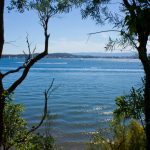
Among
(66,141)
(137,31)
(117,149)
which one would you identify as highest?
(137,31)

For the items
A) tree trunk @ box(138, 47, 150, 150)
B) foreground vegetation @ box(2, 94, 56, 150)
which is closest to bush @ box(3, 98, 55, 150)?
foreground vegetation @ box(2, 94, 56, 150)

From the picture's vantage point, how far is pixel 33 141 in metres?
9.25

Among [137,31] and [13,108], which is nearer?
[137,31]

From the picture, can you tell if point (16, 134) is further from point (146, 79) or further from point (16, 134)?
point (146, 79)

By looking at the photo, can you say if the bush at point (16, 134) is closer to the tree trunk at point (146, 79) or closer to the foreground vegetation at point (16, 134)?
the foreground vegetation at point (16, 134)

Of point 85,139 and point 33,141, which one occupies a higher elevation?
point 33,141

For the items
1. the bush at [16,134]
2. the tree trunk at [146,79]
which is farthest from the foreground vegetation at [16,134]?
the tree trunk at [146,79]

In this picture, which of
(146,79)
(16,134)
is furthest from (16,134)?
(146,79)

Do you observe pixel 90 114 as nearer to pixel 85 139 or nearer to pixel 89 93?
pixel 85 139

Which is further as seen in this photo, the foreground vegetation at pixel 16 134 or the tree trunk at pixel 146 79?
the foreground vegetation at pixel 16 134

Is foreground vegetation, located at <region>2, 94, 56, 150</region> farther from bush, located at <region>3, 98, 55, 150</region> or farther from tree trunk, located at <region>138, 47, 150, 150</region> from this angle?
tree trunk, located at <region>138, 47, 150, 150</region>

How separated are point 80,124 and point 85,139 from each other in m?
5.33

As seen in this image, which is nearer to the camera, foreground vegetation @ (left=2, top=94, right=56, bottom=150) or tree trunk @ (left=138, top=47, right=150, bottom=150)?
tree trunk @ (left=138, top=47, right=150, bottom=150)

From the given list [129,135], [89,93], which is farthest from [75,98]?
[129,135]
